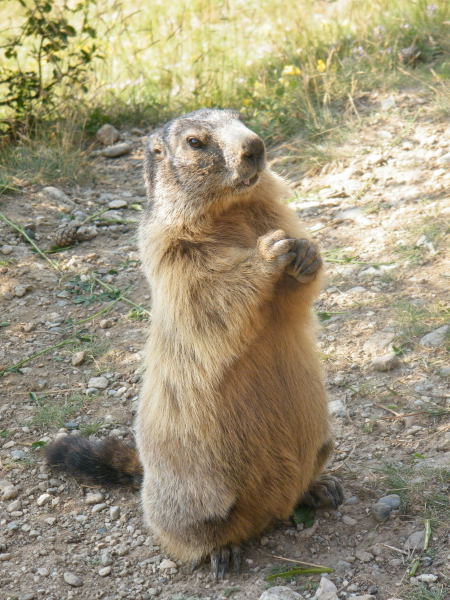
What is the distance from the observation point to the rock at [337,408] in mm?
A: 4512

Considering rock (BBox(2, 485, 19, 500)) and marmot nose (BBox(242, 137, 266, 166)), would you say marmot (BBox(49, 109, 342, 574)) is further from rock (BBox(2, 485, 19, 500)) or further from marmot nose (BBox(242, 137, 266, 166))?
rock (BBox(2, 485, 19, 500))

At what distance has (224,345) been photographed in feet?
11.3

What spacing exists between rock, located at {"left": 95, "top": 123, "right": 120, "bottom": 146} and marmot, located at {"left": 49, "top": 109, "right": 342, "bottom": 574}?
446cm

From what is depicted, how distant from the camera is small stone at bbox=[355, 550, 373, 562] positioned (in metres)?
3.50

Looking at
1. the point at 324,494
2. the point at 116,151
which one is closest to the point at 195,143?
the point at 324,494

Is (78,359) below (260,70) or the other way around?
below

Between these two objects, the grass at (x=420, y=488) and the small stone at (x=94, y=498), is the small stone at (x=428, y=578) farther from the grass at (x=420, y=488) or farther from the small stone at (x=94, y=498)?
the small stone at (x=94, y=498)

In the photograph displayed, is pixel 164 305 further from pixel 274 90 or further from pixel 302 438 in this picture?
pixel 274 90

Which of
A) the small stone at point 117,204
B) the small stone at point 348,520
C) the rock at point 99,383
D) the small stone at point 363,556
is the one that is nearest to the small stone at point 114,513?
the rock at point 99,383

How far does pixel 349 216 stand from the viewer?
243 inches

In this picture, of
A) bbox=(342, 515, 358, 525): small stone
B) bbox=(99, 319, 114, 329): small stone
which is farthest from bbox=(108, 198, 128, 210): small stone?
bbox=(342, 515, 358, 525): small stone

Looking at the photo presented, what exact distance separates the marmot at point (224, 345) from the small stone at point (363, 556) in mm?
393

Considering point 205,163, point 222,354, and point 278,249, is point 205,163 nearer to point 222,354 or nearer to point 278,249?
point 278,249

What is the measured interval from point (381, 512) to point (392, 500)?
0.10 metres
